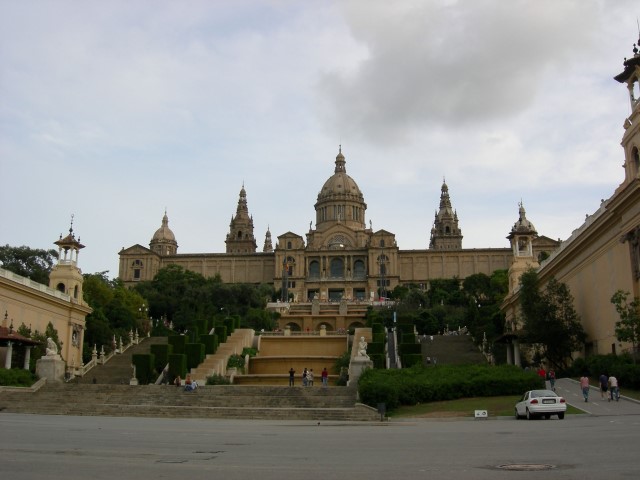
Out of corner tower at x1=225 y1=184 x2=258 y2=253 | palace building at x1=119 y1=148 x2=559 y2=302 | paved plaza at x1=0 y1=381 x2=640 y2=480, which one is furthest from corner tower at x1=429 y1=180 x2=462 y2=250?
paved plaza at x1=0 y1=381 x2=640 y2=480

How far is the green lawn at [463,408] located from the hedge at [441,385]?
46cm

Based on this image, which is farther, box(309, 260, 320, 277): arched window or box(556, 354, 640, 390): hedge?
box(309, 260, 320, 277): arched window

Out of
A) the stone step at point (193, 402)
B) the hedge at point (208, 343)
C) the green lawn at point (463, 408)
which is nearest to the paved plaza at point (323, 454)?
the green lawn at point (463, 408)

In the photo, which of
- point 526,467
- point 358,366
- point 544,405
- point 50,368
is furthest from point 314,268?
point 526,467

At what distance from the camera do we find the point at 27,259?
300 ft

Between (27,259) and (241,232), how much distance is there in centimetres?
8718

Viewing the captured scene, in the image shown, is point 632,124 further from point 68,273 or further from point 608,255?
point 68,273

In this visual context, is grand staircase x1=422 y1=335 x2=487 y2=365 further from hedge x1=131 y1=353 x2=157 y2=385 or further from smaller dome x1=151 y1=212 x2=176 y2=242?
smaller dome x1=151 y1=212 x2=176 y2=242

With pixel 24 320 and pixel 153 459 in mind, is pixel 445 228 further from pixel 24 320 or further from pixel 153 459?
pixel 153 459

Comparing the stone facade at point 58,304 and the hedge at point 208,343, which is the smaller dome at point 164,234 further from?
the hedge at point 208,343

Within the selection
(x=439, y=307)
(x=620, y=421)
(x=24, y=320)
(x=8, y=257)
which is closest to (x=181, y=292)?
(x=8, y=257)

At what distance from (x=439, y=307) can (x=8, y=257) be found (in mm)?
55946

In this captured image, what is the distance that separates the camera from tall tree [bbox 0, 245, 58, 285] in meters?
88.9

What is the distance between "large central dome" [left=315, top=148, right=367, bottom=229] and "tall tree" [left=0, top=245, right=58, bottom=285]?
258ft
